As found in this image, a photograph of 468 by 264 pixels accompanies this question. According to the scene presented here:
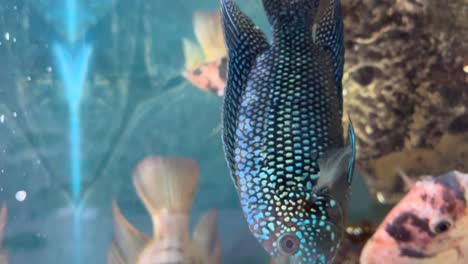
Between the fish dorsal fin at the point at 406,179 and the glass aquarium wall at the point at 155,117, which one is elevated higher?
the glass aquarium wall at the point at 155,117

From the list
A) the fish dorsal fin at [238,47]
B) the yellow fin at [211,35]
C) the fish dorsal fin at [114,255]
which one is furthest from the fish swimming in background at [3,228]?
the fish dorsal fin at [238,47]

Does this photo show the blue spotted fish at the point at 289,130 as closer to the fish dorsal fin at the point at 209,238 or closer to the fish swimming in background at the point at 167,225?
the fish swimming in background at the point at 167,225

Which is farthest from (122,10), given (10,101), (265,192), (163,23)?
(265,192)

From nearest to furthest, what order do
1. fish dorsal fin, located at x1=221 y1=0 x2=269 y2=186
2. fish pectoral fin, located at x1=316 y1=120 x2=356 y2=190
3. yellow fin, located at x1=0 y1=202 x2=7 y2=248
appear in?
fish pectoral fin, located at x1=316 y1=120 x2=356 y2=190 → fish dorsal fin, located at x1=221 y1=0 x2=269 y2=186 → yellow fin, located at x1=0 y1=202 x2=7 y2=248

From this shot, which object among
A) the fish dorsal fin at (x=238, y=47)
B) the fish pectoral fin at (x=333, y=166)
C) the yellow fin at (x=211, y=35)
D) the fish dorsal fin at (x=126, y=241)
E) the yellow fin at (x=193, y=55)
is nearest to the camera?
the fish pectoral fin at (x=333, y=166)

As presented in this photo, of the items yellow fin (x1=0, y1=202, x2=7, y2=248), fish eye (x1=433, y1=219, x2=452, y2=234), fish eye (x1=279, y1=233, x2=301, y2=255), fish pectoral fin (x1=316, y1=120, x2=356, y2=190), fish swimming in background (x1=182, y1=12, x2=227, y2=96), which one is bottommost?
fish eye (x1=433, y1=219, x2=452, y2=234)

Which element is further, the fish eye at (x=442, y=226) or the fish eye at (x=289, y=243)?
the fish eye at (x=442, y=226)

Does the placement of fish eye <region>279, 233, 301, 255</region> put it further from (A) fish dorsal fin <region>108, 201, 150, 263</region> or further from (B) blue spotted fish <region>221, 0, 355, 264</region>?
(A) fish dorsal fin <region>108, 201, 150, 263</region>

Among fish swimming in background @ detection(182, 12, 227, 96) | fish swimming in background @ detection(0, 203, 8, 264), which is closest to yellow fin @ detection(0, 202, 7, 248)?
fish swimming in background @ detection(0, 203, 8, 264)
